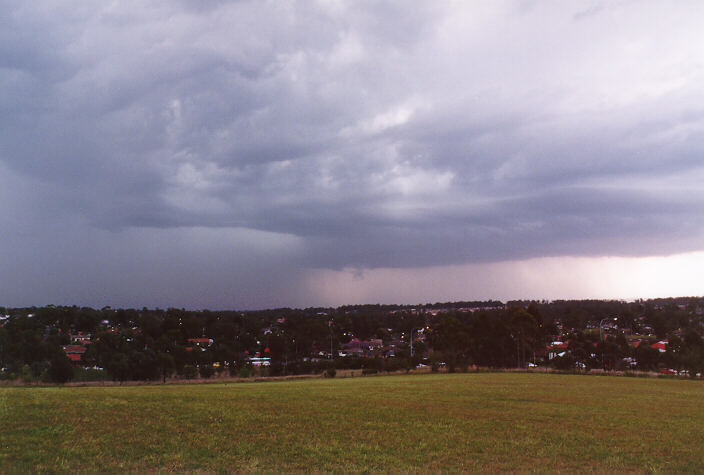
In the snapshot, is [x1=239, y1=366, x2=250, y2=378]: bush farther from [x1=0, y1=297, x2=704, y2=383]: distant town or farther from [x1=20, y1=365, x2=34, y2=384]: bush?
[x1=20, y1=365, x2=34, y2=384]: bush

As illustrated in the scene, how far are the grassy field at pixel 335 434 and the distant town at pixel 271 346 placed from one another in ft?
93.7

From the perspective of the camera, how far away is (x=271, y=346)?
302 ft

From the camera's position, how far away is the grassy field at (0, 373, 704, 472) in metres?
16.8

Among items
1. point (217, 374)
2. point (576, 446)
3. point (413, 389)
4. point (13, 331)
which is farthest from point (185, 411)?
point (217, 374)

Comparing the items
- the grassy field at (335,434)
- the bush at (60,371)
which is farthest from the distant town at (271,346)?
the grassy field at (335,434)

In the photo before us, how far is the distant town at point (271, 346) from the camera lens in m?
58.3

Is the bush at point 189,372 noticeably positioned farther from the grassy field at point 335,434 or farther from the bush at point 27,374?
the grassy field at point 335,434

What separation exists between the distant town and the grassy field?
28.5m

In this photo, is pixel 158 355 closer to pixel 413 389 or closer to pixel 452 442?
pixel 413 389

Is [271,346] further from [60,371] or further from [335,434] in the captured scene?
[335,434]

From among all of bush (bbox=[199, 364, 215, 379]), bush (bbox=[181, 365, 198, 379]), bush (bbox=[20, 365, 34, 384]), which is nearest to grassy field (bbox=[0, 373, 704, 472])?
bush (bbox=[20, 365, 34, 384])

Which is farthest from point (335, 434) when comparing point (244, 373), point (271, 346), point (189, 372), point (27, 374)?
point (271, 346)

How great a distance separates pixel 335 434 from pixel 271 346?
7331 centimetres

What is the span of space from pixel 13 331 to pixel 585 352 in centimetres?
7344
